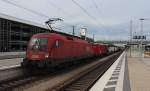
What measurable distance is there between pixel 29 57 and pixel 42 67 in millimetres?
1376

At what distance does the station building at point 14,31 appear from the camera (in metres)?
57.7

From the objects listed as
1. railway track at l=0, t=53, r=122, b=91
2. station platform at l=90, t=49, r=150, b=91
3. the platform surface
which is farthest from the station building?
railway track at l=0, t=53, r=122, b=91

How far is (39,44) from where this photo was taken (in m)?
20.4

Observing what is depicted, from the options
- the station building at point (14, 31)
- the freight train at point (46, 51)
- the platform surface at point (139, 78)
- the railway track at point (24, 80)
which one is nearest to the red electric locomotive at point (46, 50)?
the freight train at point (46, 51)

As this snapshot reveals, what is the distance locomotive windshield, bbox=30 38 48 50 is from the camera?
65.8ft

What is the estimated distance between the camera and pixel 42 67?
19.0 meters

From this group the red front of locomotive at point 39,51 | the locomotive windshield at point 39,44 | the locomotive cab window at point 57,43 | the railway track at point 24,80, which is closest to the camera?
the railway track at point 24,80

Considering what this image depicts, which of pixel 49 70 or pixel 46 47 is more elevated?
pixel 46 47

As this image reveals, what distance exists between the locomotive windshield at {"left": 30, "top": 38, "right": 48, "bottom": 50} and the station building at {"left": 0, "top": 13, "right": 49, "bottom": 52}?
121 ft

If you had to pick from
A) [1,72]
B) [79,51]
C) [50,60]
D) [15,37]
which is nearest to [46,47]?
[50,60]

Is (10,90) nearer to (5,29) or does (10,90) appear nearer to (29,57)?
(29,57)

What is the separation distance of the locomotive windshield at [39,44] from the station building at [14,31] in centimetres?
3694

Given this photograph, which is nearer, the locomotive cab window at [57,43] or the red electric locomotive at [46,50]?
the red electric locomotive at [46,50]

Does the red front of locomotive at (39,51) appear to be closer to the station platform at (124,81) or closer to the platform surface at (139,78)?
the station platform at (124,81)
